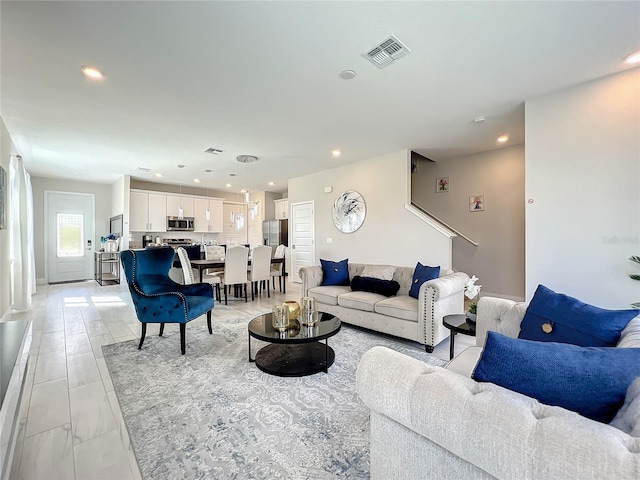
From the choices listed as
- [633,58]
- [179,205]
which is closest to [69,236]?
[179,205]

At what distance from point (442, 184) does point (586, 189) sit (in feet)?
10.8

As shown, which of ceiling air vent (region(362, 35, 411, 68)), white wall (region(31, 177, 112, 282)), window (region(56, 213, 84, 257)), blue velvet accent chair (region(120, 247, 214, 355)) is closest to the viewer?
ceiling air vent (region(362, 35, 411, 68))

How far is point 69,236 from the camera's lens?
7.48 m

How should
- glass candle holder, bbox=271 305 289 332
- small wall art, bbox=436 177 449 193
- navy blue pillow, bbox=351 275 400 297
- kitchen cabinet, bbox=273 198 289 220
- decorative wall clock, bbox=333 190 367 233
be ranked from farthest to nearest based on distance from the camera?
kitchen cabinet, bbox=273 198 289 220 → small wall art, bbox=436 177 449 193 → decorative wall clock, bbox=333 190 367 233 → navy blue pillow, bbox=351 275 400 297 → glass candle holder, bbox=271 305 289 332

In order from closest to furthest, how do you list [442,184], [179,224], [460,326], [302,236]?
1. [460,326]
2. [442,184]
3. [302,236]
4. [179,224]

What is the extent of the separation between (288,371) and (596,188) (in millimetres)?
3484

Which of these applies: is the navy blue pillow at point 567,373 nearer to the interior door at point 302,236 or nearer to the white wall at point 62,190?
the interior door at point 302,236

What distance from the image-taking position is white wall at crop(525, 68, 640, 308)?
267cm

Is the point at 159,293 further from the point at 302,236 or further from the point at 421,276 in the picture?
the point at 302,236

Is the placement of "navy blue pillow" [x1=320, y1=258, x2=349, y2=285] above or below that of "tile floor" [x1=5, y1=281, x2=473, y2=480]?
above

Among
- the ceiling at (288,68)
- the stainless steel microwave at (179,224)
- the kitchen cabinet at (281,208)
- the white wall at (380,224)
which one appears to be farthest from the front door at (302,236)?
the stainless steel microwave at (179,224)

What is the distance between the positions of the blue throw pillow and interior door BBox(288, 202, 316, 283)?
5225mm

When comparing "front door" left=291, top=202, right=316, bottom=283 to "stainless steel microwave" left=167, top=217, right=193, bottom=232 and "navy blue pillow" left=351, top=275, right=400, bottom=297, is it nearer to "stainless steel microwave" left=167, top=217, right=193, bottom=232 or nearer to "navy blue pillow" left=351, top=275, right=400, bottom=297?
"navy blue pillow" left=351, top=275, right=400, bottom=297

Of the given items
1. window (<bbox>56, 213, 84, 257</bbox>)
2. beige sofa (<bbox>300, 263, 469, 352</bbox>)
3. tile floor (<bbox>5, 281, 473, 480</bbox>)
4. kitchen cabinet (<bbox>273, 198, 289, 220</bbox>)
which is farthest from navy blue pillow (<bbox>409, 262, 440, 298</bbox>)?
window (<bbox>56, 213, 84, 257</bbox>)
